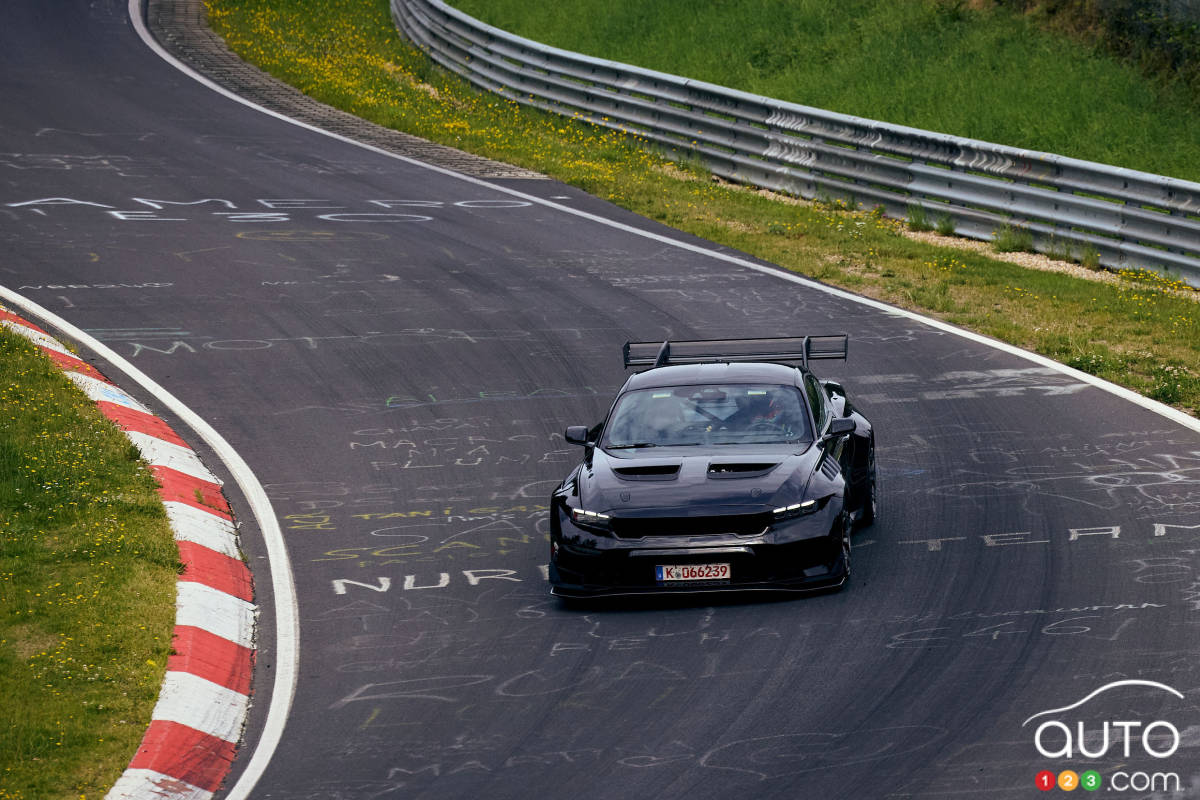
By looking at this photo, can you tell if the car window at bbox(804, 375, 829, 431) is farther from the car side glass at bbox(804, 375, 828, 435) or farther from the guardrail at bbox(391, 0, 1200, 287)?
the guardrail at bbox(391, 0, 1200, 287)

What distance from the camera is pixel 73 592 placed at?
10781 mm

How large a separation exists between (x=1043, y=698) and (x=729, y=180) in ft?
56.6

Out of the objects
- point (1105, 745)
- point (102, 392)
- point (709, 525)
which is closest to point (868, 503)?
point (709, 525)

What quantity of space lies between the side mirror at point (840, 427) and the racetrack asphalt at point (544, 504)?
836 mm

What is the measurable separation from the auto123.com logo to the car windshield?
354 centimetres

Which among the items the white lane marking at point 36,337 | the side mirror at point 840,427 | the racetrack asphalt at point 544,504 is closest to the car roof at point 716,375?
the side mirror at point 840,427

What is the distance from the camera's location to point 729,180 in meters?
25.3

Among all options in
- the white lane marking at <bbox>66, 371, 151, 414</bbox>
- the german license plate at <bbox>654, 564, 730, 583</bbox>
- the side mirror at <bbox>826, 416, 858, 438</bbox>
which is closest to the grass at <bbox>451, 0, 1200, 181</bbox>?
the side mirror at <bbox>826, 416, 858, 438</bbox>

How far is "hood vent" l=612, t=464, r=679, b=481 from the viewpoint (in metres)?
11.1

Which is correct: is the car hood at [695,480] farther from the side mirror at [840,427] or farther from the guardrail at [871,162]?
the guardrail at [871,162]

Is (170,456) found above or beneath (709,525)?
beneath

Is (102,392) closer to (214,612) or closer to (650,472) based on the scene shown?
(214,612)

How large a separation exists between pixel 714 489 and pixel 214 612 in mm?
3356

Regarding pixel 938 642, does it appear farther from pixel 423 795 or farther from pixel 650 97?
pixel 650 97
